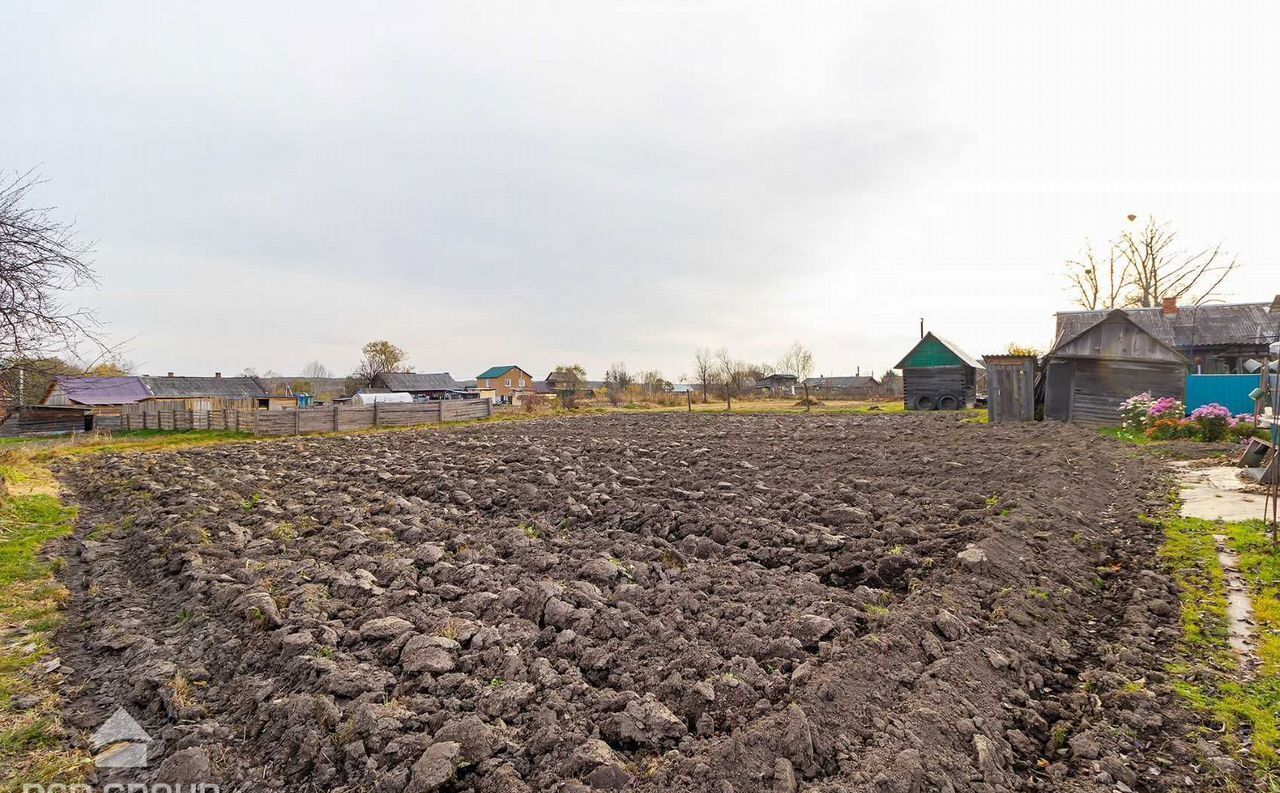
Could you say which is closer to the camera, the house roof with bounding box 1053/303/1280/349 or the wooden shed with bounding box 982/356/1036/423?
the wooden shed with bounding box 982/356/1036/423

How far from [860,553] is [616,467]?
6405 millimetres

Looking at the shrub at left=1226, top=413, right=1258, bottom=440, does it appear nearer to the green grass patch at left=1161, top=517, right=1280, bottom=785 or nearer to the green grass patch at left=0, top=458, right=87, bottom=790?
the green grass patch at left=1161, top=517, right=1280, bottom=785

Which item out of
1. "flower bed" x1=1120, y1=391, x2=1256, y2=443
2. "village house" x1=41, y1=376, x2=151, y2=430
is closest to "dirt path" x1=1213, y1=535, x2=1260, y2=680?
"flower bed" x1=1120, y1=391, x2=1256, y2=443

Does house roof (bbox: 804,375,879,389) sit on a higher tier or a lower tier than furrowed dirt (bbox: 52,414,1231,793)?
higher

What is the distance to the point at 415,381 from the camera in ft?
192

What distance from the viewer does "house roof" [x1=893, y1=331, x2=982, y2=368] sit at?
32.4 metres

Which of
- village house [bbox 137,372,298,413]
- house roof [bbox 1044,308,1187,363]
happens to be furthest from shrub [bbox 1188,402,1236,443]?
village house [bbox 137,372,298,413]

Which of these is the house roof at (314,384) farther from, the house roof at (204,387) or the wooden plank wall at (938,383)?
the wooden plank wall at (938,383)

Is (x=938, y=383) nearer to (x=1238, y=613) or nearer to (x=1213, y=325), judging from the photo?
(x=1213, y=325)

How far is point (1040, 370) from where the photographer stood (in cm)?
2416

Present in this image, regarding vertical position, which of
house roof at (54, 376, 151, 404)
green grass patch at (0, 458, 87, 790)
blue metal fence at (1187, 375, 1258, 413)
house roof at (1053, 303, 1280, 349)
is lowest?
green grass patch at (0, 458, 87, 790)

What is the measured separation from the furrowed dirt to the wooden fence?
17.0m

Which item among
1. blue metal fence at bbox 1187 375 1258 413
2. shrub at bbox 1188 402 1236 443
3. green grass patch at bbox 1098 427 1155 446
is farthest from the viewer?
blue metal fence at bbox 1187 375 1258 413

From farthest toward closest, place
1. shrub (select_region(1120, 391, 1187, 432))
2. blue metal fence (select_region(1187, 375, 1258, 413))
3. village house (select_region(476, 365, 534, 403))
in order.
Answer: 1. village house (select_region(476, 365, 534, 403))
2. blue metal fence (select_region(1187, 375, 1258, 413))
3. shrub (select_region(1120, 391, 1187, 432))
